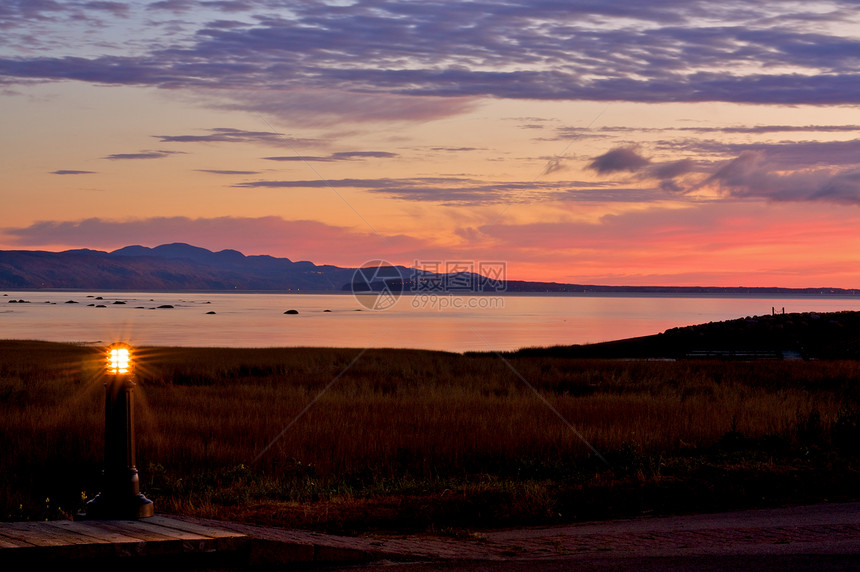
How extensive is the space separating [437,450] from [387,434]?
1.81m

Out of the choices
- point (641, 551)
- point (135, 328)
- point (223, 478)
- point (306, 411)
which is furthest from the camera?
point (135, 328)

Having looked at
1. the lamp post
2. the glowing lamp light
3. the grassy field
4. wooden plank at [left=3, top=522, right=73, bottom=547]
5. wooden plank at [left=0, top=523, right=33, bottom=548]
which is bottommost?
the grassy field

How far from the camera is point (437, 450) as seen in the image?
48.4 feet

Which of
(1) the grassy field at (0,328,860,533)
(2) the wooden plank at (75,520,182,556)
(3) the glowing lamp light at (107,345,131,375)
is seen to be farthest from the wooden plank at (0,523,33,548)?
(1) the grassy field at (0,328,860,533)

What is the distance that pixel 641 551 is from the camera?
26.4ft

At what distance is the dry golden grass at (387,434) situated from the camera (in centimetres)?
1114

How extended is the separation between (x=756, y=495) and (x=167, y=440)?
920 cm

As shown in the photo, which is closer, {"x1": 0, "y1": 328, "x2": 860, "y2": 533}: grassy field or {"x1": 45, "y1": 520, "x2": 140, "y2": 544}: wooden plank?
{"x1": 45, "y1": 520, "x2": 140, "y2": 544}: wooden plank

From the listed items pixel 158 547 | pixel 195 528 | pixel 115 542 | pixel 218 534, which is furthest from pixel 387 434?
pixel 115 542

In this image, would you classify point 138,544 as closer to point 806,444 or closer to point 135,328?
point 806,444

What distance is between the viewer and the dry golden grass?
36.5 ft

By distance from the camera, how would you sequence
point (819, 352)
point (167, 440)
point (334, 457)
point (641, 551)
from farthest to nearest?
point (819, 352) → point (167, 440) → point (334, 457) → point (641, 551)

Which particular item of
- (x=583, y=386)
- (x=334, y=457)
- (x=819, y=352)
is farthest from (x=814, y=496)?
(x=819, y=352)

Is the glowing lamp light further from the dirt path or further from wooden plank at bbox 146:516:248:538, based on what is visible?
the dirt path
